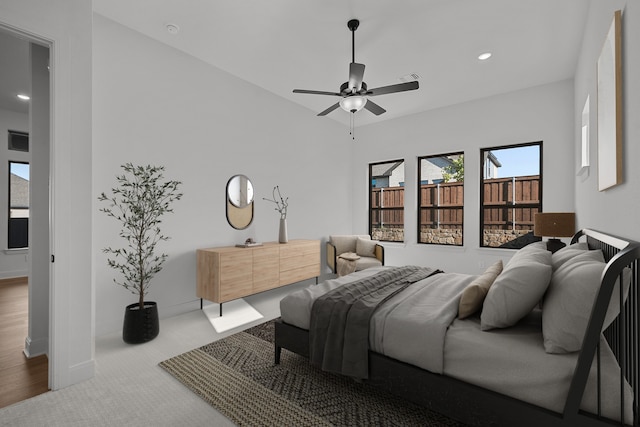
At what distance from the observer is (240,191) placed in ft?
14.3

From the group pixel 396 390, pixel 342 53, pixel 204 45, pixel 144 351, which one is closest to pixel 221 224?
pixel 144 351

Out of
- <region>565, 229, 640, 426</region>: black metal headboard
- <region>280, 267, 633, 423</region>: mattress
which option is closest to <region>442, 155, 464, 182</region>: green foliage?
<region>280, 267, 633, 423</region>: mattress

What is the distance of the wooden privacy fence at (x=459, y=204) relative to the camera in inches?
191

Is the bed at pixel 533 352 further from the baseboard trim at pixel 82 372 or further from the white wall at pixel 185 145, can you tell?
the white wall at pixel 185 145

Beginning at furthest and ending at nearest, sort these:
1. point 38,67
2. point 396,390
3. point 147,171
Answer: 1. point 147,171
2. point 38,67
3. point 396,390

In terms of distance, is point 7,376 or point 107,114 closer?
point 7,376

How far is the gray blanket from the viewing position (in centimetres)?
190

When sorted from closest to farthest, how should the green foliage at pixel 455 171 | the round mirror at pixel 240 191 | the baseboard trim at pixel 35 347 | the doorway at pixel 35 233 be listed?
1. the doorway at pixel 35 233
2. the baseboard trim at pixel 35 347
3. the round mirror at pixel 240 191
4. the green foliage at pixel 455 171

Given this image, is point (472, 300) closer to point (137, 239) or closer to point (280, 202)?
point (137, 239)

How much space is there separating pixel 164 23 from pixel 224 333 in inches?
131

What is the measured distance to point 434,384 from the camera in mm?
1626

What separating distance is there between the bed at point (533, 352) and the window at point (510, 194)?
3130 millimetres

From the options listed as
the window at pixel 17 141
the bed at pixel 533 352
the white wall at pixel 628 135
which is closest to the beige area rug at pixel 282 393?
the bed at pixel 533 352

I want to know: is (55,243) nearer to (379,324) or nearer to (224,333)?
(224,333)
